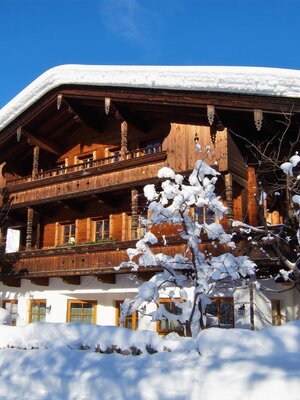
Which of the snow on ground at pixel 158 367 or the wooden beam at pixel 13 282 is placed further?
the wooden beam at pixel 13 282

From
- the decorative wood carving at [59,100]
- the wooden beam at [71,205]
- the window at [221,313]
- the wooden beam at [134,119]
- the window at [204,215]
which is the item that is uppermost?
the decorative wood carving at [59,100]

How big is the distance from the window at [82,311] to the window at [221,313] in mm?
4914

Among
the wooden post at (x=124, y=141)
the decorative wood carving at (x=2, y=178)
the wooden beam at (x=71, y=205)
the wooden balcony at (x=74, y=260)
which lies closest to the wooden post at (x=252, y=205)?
the wooden balcony at (x=74, y=260)

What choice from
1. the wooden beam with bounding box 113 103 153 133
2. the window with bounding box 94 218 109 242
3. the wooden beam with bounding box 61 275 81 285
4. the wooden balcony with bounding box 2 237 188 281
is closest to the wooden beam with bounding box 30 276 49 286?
the wooden balcony with bounding box 2 237 188 281

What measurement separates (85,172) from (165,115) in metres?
3.73

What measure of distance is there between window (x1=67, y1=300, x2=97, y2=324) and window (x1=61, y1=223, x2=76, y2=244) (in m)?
3.07

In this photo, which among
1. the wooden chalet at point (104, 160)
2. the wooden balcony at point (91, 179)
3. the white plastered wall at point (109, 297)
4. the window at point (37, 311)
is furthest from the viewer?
the window at point (37, 311)

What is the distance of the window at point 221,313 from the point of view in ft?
47.2

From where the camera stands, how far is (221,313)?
14586mm

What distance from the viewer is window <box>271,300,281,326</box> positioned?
14.4m

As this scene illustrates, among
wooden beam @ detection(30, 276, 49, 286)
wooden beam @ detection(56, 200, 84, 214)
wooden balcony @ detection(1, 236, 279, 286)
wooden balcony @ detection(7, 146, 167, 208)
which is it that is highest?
wooden balcony @ detection(7, 146, 167, 208)

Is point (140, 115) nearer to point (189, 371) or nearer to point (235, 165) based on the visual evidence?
point (235, 165)

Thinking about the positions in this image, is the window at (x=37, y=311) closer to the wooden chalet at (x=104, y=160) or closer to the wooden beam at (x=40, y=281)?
the wooden chalet at (x=104, y=160)

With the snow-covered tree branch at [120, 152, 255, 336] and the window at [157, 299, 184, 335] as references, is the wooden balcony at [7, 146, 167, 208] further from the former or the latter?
the snow-covered tree branch at [120, 152, 255, 336]
